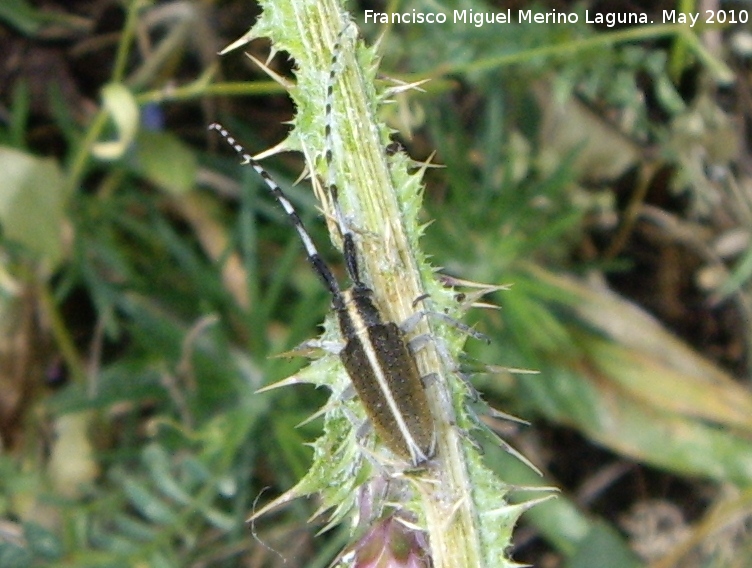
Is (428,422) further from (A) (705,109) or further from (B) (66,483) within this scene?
(A) (705,109)

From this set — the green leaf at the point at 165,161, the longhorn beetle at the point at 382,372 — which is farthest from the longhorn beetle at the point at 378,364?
the green leaf at the point at 165,161

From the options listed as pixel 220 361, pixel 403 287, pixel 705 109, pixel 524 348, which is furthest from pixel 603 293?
pixel 403 287

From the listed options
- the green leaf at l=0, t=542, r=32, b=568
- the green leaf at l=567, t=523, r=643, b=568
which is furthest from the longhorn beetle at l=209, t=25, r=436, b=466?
the green leaf at l=567, t=523, r=643, b=568

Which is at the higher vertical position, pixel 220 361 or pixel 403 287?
pixel 403 287

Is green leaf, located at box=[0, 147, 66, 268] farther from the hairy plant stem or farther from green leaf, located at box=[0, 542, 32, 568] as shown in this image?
the hairy plant stem

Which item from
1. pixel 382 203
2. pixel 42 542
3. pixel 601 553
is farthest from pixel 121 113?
pixel 601 553

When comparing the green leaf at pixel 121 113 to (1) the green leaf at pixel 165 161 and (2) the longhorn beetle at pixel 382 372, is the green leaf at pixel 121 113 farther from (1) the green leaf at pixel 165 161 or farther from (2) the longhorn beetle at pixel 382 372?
(2) the longhorn beetle at pixel 382 372
